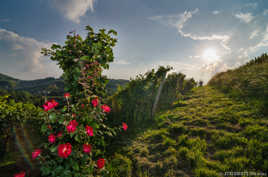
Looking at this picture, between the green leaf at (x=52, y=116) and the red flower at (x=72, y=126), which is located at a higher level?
the green leaf at (x=52, y=116)

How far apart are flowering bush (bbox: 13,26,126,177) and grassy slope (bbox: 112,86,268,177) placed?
1.69m

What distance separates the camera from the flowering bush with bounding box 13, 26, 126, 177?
1.61 meters

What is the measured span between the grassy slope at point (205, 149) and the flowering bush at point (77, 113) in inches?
66.6

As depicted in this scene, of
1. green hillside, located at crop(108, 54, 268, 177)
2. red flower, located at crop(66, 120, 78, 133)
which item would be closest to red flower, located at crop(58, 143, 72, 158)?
red flower, located at crop(66, 120, 78, 133)

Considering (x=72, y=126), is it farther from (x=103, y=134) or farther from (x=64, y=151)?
(x=103, y=134)

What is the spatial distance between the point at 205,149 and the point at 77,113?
3.65 metres

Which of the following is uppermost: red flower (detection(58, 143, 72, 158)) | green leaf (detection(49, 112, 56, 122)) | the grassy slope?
green leaf (detection(49, 112, 56, 122))

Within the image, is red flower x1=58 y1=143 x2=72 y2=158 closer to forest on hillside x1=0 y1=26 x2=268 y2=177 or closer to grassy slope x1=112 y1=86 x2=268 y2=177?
forest on hillside x1=0 y1=26 x2=268 y2=177

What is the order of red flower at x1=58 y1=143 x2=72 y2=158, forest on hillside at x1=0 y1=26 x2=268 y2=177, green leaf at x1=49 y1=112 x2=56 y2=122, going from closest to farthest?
red flower at x1=58 y1=143 x2=72 y2=158 → green leaf at x1=49 y1=112 x2=56 y2=122 → forest on hillside at x1=0 y1=26 x2=268 y2=177

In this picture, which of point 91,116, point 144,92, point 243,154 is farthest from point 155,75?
point 91,116

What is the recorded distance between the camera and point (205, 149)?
11.1 feet

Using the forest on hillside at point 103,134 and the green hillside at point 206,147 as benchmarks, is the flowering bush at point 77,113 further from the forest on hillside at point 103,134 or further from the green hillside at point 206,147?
the green hillside at point 206,147

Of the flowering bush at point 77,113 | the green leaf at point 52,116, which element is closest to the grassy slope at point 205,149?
the flowering bush at point 77,113

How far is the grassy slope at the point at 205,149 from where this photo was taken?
2.70 metres
